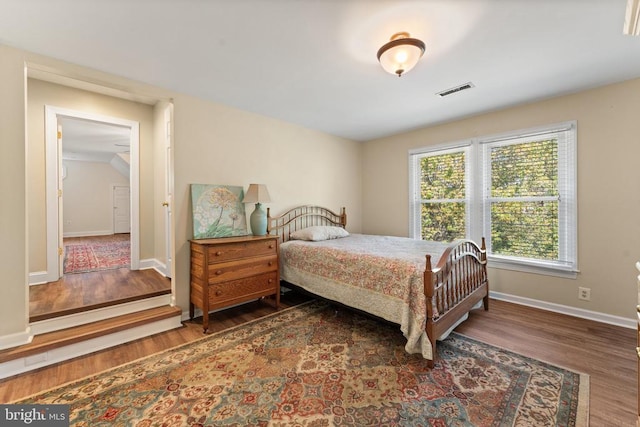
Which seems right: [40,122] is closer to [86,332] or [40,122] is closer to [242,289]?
[86,332]

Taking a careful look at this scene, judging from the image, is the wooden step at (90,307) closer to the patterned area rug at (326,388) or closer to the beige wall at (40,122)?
the patterned area rug at (326,388)

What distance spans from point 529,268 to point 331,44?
3.43 m

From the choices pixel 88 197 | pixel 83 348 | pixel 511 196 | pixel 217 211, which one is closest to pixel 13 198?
pixel 83 348

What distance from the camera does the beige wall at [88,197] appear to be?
7.82 metres

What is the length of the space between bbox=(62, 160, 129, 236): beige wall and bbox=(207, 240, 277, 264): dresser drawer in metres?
8.21

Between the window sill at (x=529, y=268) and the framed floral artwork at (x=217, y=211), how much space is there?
3354 millimetres

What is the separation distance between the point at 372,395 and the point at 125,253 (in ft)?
17.9

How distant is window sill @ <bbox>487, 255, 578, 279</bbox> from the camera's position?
297 cm

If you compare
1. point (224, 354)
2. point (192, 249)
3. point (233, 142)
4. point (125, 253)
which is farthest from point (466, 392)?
point (125, 253)

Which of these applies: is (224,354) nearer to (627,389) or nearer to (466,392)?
(466,392)

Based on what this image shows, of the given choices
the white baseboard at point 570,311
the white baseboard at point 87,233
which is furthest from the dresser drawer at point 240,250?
the white baseboard at point 87,233

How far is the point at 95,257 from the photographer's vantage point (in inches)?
→ 189

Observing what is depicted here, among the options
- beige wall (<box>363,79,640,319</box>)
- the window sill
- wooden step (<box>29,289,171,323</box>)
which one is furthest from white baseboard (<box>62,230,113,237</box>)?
beige wall (<box>363,79,640,319</box>)

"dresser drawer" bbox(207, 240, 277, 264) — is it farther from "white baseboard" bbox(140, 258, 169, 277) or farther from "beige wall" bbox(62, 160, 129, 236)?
"beige wall" bbox(62, 160, 129, 236)
